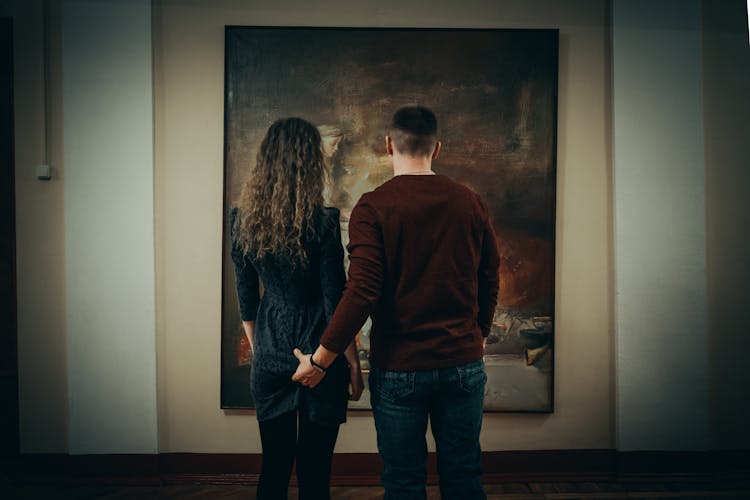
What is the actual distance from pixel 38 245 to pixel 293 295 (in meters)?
1.84

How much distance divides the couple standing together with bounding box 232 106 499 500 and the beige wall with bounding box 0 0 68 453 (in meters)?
1.58

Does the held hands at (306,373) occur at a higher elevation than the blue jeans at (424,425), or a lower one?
higher

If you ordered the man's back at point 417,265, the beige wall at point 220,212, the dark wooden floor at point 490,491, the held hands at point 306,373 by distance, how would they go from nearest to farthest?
the man's back at point 417,265, the held hands at point 306,373, the dark wooden floor at point 490,491, the beige wall at point 220,212

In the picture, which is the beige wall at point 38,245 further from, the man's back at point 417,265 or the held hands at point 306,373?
the man's back at point 417,265

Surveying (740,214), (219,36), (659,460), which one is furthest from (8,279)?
(740,214)

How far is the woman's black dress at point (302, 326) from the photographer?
60.4 inches

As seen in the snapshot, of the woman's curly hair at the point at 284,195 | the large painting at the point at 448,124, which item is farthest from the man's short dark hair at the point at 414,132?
the large painting at the point at 448,124

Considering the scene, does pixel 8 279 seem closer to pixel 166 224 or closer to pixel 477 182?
pixel 166 224

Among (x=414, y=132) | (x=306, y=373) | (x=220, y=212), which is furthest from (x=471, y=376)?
(x=220, y=212)

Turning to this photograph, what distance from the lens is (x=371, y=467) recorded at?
2586mm

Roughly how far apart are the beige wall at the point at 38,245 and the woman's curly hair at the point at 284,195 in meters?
1.62

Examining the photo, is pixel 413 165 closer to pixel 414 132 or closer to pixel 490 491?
pixel 414 132

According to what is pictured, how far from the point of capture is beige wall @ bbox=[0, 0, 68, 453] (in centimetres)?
258

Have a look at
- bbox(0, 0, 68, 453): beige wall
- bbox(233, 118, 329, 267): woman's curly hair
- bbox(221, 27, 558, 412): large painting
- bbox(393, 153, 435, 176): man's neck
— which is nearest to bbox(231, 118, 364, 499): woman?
bbox(233, 118, 329, 267): woman's curly hair
